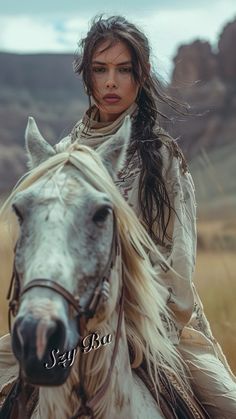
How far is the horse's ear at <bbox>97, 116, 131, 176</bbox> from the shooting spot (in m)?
2.52

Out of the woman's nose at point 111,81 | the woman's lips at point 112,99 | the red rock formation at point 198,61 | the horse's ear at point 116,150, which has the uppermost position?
the red rock formation at point 198,61

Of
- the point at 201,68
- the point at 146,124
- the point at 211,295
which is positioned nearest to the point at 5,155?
the point at 201,68

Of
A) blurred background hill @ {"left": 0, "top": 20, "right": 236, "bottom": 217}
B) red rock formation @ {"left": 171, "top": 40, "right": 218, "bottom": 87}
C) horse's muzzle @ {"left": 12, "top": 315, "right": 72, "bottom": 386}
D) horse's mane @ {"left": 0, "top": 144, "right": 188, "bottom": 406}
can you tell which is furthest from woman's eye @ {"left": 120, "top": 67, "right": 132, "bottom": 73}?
red rock formation @ {"left": 171, "top": 40, "right": 218, "bottom": 87}

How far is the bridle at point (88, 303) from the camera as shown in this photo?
6.68ft

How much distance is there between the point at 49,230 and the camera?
6.97ft

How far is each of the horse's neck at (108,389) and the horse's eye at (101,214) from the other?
385 mm

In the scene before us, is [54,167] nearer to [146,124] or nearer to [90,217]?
[90,217]

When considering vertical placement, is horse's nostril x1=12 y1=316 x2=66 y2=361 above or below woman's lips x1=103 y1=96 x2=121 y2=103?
below

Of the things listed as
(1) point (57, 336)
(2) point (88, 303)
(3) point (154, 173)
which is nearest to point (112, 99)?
(3) point (154, 173)

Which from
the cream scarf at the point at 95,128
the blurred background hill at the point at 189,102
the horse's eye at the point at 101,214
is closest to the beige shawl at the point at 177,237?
the cream scarf at the point at 95,128

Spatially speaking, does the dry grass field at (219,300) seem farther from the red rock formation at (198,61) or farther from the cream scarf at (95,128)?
the red rock formation at (198,61)

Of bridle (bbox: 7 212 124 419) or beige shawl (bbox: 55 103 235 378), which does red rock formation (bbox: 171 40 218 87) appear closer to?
beige shawl (bbox: 55 103 235 378)

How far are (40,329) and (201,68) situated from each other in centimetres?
5701

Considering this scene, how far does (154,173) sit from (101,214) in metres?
0.87
